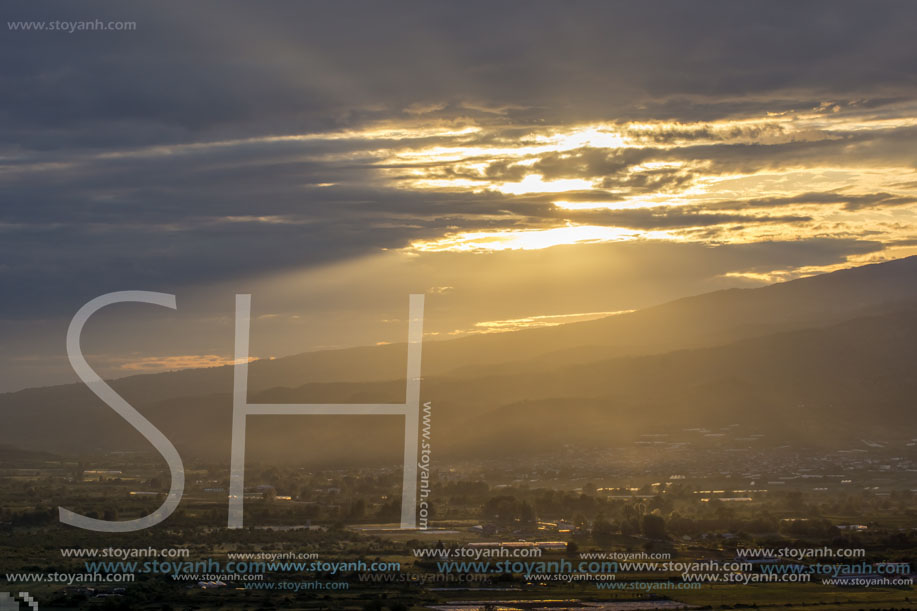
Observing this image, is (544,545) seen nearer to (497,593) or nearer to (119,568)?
(497,593)

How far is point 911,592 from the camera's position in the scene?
223 ft

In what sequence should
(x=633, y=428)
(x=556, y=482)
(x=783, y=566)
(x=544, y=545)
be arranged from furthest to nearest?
(x=633, y=428) → (x=556, y=482) → (x=544, y=545) → (x=783, y=566)

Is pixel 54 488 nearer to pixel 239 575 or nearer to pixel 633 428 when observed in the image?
pixel 239 575

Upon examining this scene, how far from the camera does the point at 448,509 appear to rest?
106 meters

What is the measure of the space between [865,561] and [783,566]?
647 centimetres

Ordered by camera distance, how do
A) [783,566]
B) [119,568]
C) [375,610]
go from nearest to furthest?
[375,610], [119,568], [783,566]

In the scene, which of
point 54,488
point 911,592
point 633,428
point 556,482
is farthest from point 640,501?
point 633,428

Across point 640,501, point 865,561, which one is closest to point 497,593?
point 865,561

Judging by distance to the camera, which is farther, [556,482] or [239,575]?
[556,482]

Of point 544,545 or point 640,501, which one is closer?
point 544,545

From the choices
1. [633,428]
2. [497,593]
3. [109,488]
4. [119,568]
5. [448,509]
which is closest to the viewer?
[497,593]

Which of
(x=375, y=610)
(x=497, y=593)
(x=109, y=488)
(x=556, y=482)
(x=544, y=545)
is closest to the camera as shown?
(x=375, y=610)

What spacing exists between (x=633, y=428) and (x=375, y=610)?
14483 centimetres

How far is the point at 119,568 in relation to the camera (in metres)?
70.4
